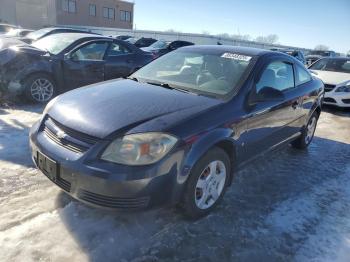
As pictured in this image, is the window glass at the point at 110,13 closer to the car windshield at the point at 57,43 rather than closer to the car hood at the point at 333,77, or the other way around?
the car hood at the point at 333,77

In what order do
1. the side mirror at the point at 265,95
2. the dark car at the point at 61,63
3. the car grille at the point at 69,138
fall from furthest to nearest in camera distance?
1. the dark car at the point at 61,63
2. the side mirror at the point at 265,95
3. the car grille at the point at 69,138

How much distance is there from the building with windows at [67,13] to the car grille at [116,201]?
42.7 metres

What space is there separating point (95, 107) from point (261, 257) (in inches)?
75.3

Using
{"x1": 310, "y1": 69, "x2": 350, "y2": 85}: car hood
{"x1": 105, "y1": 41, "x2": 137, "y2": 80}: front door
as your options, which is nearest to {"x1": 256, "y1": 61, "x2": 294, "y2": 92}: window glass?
{"x1": 105, "y1": 41, "x2": 137, "y2": 80}: front door

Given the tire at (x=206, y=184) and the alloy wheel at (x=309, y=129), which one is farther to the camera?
the alloy wheel at (x=309, y=129)

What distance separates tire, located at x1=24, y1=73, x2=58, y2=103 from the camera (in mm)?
6770

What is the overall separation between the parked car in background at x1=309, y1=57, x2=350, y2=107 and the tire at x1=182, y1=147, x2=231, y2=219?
6793mm

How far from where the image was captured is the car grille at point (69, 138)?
2.66 m

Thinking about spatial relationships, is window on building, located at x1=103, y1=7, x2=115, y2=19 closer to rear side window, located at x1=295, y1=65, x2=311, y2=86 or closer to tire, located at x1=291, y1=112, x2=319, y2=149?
tire, located at x1=291, y1=112, x2=319, y2=149

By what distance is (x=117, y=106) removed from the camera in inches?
120

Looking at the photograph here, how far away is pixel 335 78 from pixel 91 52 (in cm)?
668

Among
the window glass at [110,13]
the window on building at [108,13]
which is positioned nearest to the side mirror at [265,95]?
the window on building at [108,13]

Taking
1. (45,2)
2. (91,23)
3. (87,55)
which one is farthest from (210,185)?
Answer: (91,23)

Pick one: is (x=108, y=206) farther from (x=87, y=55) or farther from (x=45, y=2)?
(x=45, y=2)
